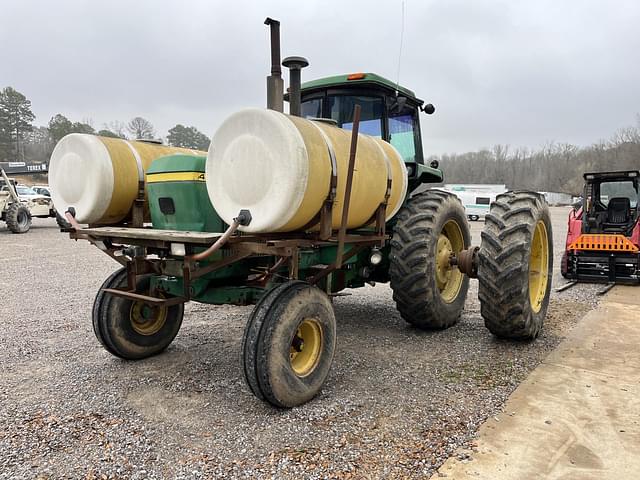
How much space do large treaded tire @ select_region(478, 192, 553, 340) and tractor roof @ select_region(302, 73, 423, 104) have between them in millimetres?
1610

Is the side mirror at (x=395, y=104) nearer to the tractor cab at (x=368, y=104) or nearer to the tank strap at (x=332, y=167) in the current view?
the tractor cab at (x=368, y=104)

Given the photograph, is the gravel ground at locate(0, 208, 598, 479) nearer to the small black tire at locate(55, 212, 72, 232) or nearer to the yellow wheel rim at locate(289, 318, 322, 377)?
the yellow wheel rim at locate(289, 318, 322, 377)

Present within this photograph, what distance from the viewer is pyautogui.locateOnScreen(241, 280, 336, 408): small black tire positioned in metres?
3.02

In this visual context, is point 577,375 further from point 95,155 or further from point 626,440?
point 95,155

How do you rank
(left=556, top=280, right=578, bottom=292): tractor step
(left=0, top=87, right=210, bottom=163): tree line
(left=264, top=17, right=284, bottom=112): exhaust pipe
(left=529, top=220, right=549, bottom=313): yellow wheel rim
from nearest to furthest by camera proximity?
(left=264, top=17, right=284, bottom=112): exhaust pipe → (left=529, top=220, right=549, bottom=313): yellow wheel rim → (left=556, top=280, right=578, bottom=292): tractor step → (left=0, top=87, right=210, bottom=163): tree line

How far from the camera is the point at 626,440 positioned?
287cm

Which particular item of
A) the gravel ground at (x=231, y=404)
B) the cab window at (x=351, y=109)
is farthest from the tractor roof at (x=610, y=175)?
the cab window at (x=351, y=109)

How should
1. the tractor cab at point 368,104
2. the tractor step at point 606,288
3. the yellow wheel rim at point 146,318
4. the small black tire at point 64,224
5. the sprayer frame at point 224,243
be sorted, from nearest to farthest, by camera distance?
the sprayer frame at point 224,243
the small black tire at point 64,224
the yellow wheel rim at point 146,318
the tractor cab at point 368,104
the tractor step at point 606,288

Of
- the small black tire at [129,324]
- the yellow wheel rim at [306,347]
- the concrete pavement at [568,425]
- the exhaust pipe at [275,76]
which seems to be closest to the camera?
the concrete pavement at [568,425]

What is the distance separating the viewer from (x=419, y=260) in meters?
4.46

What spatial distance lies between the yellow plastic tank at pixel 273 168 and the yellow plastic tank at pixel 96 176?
1121mm

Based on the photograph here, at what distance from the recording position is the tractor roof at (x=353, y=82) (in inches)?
187

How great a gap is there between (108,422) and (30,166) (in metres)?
19.6

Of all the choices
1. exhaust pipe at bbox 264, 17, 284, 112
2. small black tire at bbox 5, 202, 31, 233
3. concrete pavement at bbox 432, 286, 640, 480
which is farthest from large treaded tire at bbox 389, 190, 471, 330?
small black tire at bbox 5, 202, 31, 233
